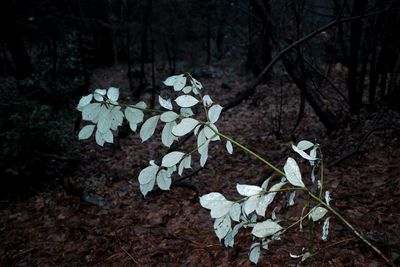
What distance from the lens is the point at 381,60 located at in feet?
12.2

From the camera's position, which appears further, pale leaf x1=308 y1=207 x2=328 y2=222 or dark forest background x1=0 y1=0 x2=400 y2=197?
dark forest background x1=0 y1=0 x2=400 y2=197

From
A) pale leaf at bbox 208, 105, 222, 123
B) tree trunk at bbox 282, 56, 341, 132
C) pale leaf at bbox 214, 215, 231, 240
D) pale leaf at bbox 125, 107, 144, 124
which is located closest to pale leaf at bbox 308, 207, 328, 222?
pale leaf at bbox 214, 215, 231, 240

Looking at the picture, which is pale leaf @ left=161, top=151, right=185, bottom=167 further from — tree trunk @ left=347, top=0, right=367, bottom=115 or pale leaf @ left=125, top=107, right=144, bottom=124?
tree trunk @ left=347, top=0, right=367, bottom=115

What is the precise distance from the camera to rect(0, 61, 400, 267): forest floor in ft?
7.23

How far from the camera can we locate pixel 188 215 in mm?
2898

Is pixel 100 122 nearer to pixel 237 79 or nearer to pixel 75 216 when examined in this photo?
pixel 75 216

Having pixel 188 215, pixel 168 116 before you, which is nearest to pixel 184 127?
pixel 168 116

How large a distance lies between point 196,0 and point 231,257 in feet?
41.2

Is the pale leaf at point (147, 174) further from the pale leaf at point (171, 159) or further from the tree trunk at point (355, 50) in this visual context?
the tree trunk at point (355, 50)

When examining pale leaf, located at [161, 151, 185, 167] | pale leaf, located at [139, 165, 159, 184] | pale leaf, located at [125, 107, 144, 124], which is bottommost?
pale leaf, located at [139, 165, 159, 184]

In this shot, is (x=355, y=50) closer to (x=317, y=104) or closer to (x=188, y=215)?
(x=317, y=104)

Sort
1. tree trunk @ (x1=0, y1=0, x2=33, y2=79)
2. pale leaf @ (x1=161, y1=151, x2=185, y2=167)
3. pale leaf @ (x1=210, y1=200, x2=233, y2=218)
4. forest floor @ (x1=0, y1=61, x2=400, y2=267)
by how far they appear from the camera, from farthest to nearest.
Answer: tree trunk @ (x1=0, y1=0, x2=33, y2=79) < forest floor @ (x1=0, y1=61, x2=400, y2=267) < pale leaf @ (x1=161, y1=151, x2=185, y2=167) < pale leaf @ (x1=210, y1=200, x2=233, y2=218)

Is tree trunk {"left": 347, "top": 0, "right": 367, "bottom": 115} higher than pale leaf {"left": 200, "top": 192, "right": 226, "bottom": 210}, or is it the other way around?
pale leaf {"left": 200, "top": 192, "right": 226, "bottom": 210}

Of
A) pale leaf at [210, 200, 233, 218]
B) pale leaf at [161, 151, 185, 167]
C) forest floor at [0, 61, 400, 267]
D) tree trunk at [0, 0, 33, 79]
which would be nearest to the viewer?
pale leaf at [210, 200, 233, 218]
